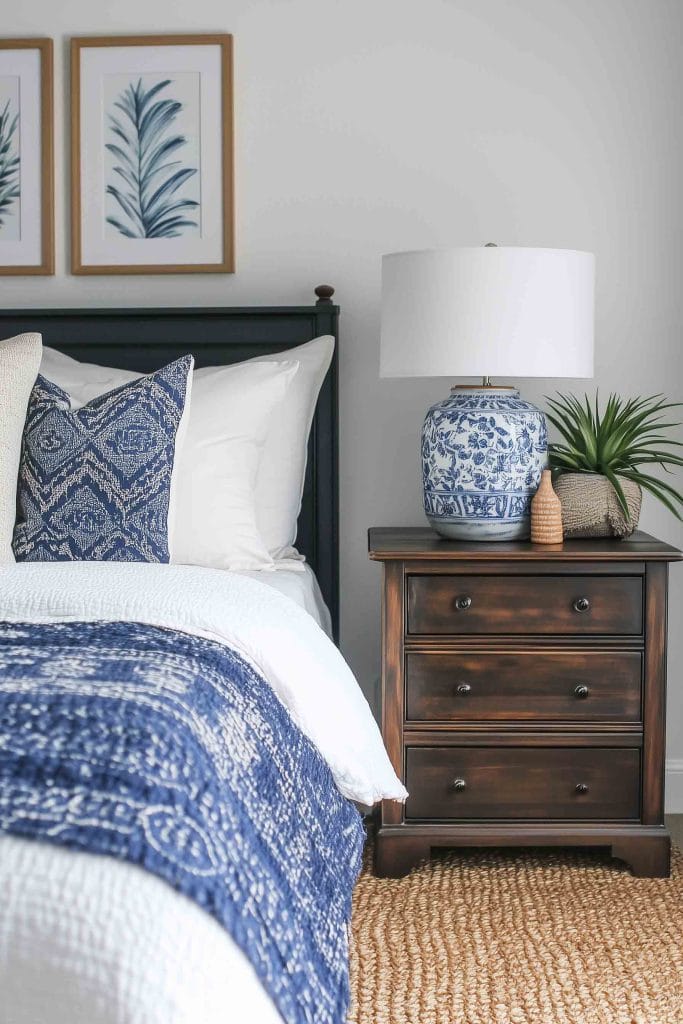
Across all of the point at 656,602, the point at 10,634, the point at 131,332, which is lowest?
the point at 656,602

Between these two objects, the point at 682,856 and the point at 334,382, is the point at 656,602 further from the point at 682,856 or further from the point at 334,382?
the point at 334,382

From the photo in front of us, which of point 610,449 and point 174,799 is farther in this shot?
point 610,449

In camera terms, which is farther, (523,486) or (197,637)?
(523,486)

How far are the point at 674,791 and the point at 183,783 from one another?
217cm

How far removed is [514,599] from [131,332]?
123 centimetres

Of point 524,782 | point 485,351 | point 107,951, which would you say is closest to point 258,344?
point 485,351

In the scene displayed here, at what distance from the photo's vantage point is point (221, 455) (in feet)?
7.88

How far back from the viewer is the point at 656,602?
7.79ft

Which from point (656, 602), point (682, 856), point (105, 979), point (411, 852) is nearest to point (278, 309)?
point (656, 602)

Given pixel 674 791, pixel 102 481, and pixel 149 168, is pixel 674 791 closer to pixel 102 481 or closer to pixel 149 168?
pixel 102 481

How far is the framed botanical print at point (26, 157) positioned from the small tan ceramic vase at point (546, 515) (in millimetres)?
1462

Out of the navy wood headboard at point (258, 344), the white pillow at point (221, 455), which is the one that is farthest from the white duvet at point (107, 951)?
the navy wood headboard at point (258, 344)

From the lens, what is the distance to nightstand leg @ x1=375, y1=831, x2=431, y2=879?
2.39 m

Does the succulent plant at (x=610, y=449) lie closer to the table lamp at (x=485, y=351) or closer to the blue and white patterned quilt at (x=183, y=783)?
the table lamp at (x=485, y=351)
